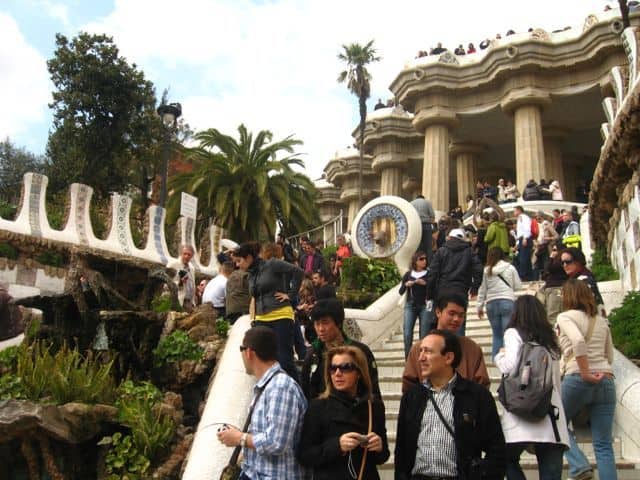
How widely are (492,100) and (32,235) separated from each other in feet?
76.2

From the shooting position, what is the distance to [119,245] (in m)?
16.1

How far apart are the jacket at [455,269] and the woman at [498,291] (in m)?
0.27

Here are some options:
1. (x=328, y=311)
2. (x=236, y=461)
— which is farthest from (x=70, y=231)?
(x=236, y=461)

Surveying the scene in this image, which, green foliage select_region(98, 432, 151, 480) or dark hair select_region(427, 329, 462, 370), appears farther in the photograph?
green foliage select_region(98, 432, 151, 480)

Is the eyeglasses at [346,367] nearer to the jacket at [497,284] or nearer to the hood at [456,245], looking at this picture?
the hood at [456,245]

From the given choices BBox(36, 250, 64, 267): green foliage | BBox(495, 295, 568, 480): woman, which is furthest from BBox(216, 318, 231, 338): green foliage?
BBox(36, 250, 64, 267): green foliage

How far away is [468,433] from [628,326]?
5.63 meters

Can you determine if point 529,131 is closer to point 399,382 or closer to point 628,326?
point 628,326

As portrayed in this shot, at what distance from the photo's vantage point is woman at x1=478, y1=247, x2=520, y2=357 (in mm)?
7758

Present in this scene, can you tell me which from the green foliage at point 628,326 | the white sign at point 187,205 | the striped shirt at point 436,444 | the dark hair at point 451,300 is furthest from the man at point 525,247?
the striped shirt at point 436,444

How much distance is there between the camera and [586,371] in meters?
4.99

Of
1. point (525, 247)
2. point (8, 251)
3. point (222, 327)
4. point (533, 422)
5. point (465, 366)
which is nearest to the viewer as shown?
point (533, 422)

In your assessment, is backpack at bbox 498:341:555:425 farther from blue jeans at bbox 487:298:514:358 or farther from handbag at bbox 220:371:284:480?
blue jeans at bbox 487:298:514:358

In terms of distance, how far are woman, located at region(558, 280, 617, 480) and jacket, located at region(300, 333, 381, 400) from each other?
1.67 meters
